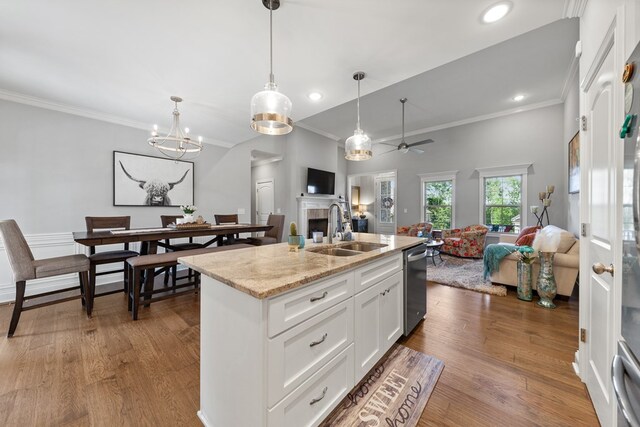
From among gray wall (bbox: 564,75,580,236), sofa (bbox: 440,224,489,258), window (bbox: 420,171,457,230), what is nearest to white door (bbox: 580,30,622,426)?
gray wall (bbox: 564,75,580,236)

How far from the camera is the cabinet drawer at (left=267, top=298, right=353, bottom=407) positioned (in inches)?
39.8

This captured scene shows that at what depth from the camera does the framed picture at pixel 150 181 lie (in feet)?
13.1

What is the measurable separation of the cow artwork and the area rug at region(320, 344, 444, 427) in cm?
444

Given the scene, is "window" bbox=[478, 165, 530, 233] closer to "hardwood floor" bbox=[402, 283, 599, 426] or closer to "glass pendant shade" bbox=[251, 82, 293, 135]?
"hardwood floor" bbox=[402, 283, 599, 426]

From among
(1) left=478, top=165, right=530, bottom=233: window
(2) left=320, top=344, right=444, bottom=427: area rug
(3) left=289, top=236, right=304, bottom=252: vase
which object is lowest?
(2) left=320, top=344, right=444, bottom=427: area rug

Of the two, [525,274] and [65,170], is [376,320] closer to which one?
[525,274]

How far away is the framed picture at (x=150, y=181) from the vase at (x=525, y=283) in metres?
5.54

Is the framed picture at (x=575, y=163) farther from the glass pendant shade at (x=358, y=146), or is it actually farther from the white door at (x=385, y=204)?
the white door at (x=385, y=204)

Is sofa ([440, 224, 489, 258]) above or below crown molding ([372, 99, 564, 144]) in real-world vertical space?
below

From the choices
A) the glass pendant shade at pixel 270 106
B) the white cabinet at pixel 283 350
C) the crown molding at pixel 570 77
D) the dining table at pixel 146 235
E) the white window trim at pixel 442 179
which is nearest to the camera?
the white cabinet at pixel 283 350

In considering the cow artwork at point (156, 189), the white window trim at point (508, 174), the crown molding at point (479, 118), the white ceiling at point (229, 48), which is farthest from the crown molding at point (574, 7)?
the cow artwork at point (156, 189)

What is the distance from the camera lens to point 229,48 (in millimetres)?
2346

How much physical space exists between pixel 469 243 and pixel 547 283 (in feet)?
8.67

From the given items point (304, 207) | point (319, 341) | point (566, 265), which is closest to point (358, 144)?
point (319, 341)
